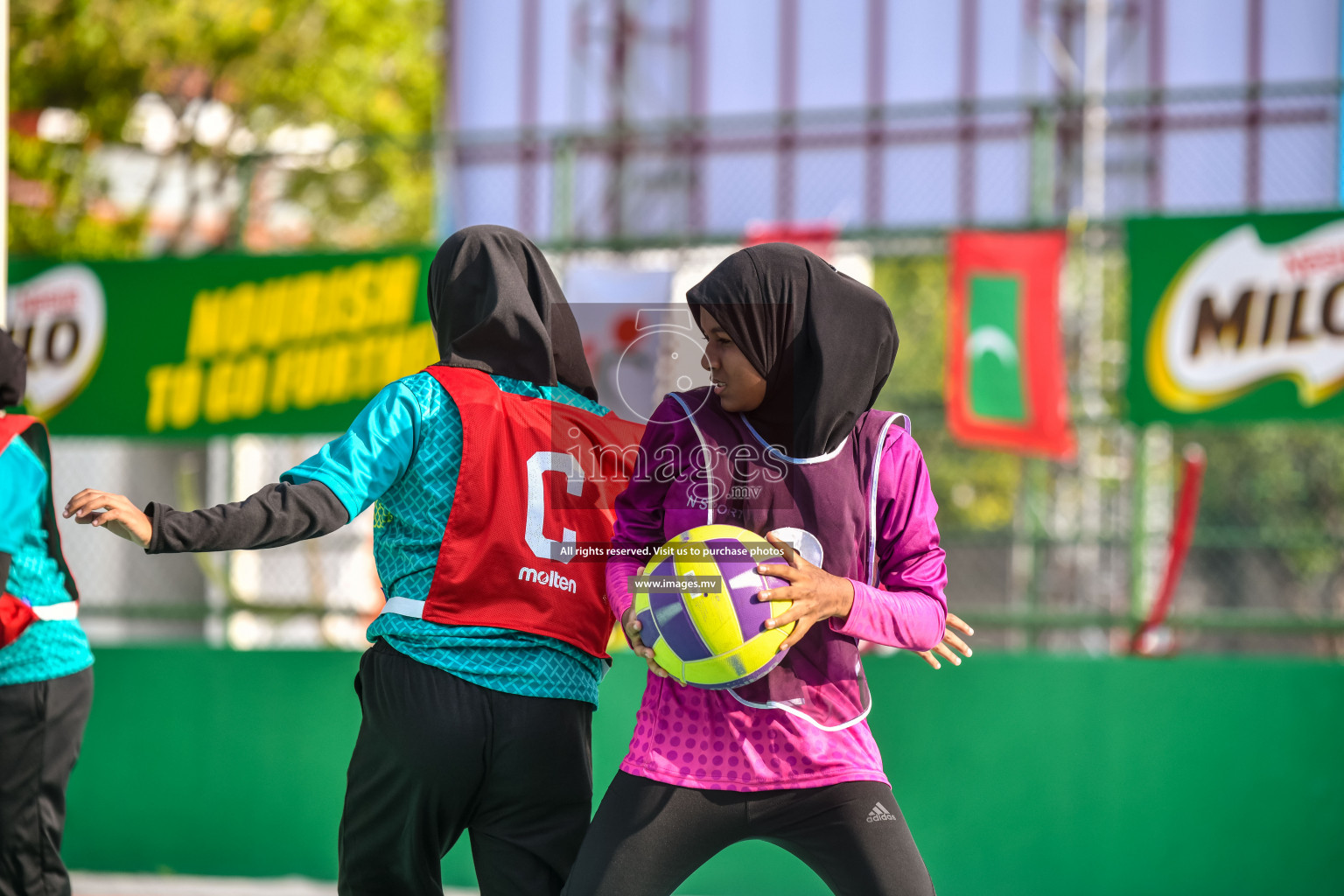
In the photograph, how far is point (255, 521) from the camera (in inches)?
114

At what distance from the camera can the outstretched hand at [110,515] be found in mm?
2785

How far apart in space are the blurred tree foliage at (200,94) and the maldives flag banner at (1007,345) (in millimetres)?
5264

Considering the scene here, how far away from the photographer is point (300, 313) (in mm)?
6723

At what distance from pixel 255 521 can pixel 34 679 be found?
5.56ft

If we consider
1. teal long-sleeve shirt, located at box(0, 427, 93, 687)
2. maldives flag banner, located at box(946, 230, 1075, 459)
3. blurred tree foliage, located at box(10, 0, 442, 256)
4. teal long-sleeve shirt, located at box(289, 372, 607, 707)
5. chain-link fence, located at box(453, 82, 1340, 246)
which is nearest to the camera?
teal long-sleeve shirt, located at box(289, 372, 607, 707)

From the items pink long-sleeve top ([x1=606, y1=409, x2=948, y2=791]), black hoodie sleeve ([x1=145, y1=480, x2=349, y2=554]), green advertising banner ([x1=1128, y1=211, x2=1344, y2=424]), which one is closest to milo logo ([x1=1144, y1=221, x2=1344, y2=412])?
green advertising banner ([x1=1128, y1=211, x2=1344, y2=424])

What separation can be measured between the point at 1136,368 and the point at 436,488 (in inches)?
148

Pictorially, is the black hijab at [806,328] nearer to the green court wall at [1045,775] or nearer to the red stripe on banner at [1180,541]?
the green court wall at [1045,775]

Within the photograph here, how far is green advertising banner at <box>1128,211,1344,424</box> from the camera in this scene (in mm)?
5777

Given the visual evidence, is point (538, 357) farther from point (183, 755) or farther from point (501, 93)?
point (501, 93)

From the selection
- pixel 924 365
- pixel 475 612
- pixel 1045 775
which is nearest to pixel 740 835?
pixel 475 612

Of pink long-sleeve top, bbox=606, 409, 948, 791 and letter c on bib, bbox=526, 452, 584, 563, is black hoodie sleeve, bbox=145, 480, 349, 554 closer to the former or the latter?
letter c on bib, bbox=526, 452, 584, 563

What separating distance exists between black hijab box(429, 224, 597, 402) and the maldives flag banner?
3.34 metres

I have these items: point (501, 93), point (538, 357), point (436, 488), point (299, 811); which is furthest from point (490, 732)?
point (501, 93)
